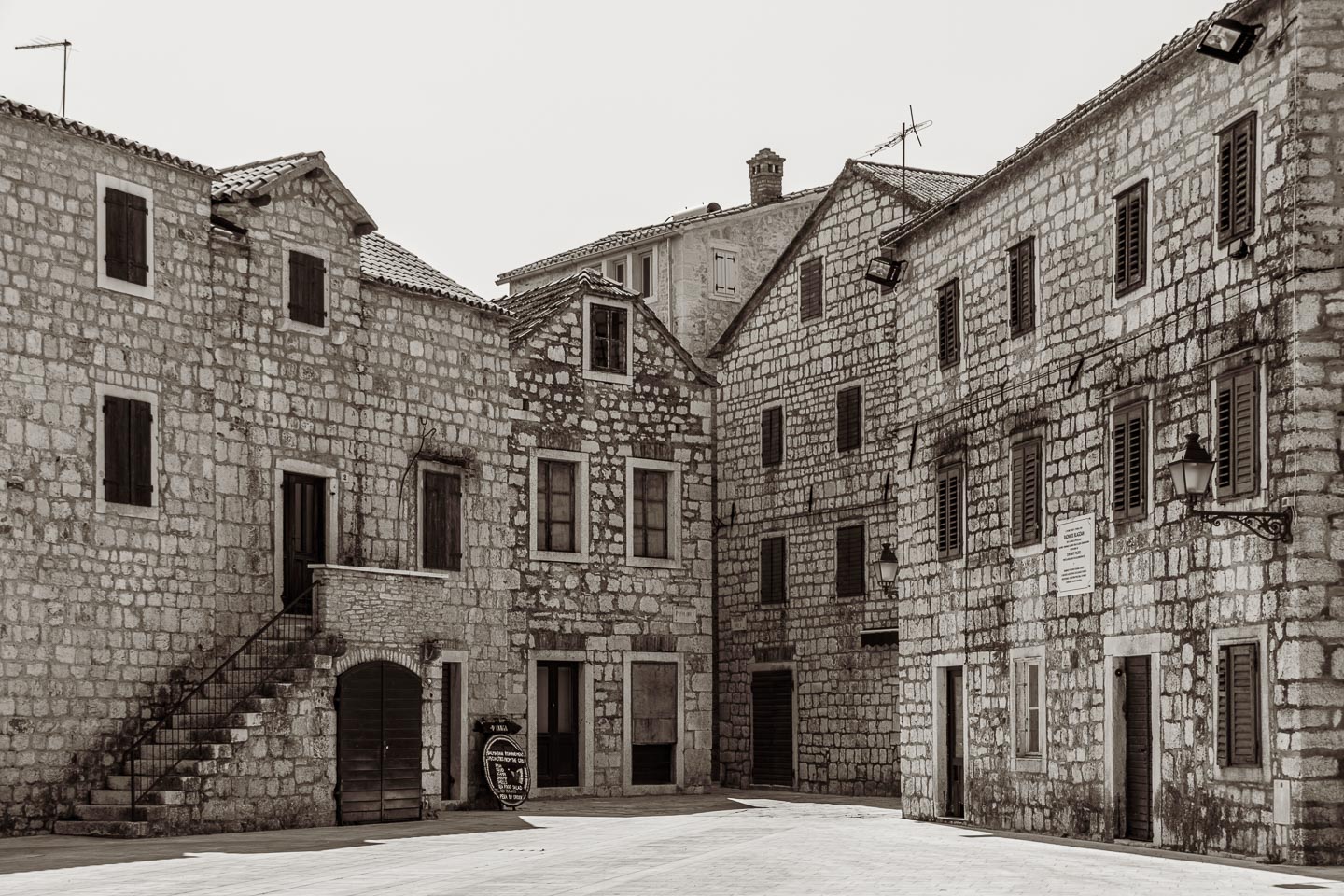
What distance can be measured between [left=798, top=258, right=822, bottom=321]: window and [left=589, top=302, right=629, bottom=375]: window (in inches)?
153

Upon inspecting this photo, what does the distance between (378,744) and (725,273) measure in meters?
18.0

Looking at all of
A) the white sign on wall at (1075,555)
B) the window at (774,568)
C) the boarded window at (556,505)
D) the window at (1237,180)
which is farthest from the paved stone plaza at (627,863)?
the window at (774,568)

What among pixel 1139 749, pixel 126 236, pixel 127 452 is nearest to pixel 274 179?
pixel 126 236

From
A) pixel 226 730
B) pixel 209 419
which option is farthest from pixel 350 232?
pixel 226 730

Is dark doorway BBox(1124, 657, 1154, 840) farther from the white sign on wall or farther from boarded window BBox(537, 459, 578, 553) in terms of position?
boarded window BBox(537, 459, 578, 553)

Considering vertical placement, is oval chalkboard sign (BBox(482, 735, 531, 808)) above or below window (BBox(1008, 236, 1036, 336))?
below

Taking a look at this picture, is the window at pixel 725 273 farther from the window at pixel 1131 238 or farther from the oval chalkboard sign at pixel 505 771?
the window at pixel 1131 238

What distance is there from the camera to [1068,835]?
20938 millimetres

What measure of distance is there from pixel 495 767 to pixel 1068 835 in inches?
413

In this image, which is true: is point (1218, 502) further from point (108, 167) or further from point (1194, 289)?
point (108, 167)

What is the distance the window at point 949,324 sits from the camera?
81.3ft

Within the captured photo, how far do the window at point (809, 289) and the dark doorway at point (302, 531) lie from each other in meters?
11.3

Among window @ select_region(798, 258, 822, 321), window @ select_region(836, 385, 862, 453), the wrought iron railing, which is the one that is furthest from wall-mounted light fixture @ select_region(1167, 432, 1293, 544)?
window @ select_region(798, 258, 822, 321)

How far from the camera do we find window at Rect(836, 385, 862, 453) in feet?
109
